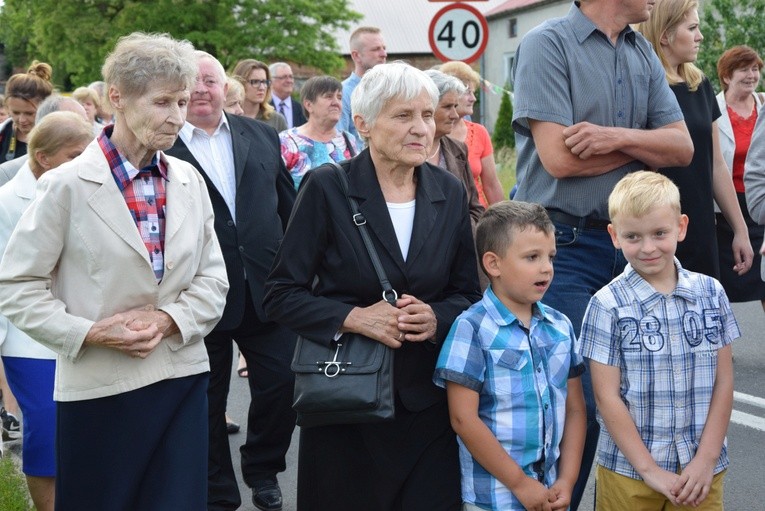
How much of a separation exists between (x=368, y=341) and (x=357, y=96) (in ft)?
3.03

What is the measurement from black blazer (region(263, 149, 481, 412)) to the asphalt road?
77.3 inches

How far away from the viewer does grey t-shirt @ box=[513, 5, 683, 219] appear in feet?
13.9

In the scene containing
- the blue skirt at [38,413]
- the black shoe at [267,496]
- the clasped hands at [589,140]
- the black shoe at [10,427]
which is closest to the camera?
the clasped hands at [589,140]

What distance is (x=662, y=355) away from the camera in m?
3.78

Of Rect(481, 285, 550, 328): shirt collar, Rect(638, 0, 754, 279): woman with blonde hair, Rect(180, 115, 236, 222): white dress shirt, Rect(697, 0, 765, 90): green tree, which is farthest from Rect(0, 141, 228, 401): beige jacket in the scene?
Rect(697, 0, 765, 90): green tree

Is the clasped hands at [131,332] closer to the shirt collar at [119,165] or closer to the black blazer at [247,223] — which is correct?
the shirt collar at [119,165]

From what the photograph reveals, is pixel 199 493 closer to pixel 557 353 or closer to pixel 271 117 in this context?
pixel 557 353

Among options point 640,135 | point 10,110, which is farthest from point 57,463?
point 10,110

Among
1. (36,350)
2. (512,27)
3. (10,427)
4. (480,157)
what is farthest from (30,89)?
(512,27)

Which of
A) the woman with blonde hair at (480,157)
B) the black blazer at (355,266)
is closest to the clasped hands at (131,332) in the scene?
the black blazer at (355,266)

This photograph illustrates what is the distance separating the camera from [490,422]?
3.71m

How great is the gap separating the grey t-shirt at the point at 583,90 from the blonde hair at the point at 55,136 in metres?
1.87

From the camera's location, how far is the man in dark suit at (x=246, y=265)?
17.0 feet

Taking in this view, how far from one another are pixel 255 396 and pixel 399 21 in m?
63.7
